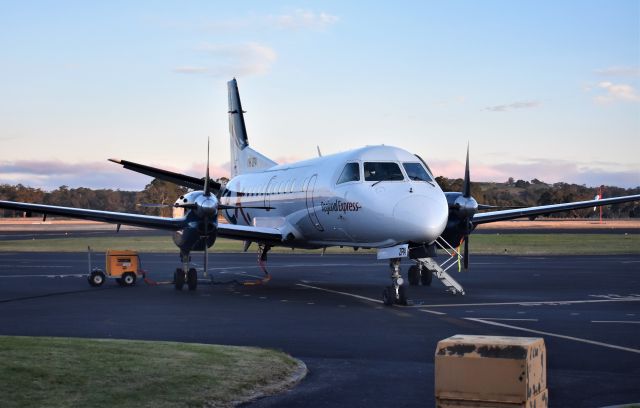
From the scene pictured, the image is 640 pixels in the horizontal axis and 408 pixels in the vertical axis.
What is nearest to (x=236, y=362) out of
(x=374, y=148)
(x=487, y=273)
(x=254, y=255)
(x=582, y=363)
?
(x=582, y=363)

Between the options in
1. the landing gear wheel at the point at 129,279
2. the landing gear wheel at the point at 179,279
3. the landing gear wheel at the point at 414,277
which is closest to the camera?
the landing gear wheel at the point at 179,279

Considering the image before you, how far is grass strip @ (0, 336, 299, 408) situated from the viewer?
10266mm

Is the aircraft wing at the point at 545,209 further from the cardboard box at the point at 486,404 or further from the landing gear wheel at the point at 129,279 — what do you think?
the cardboard box at the point at 486,404

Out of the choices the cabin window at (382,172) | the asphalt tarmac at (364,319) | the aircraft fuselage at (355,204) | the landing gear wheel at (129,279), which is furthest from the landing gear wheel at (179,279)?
the cabin window at (382,172)

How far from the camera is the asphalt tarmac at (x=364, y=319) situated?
11.6 metres

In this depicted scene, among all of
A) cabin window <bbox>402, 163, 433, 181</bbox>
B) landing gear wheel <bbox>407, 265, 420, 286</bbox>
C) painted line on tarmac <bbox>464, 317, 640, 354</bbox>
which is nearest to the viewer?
painted line on tarmac <bbox>464, 317, 640, 354</bbox>

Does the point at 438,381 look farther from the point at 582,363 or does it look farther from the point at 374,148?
the point at 374,148

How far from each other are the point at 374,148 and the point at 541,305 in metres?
6.21

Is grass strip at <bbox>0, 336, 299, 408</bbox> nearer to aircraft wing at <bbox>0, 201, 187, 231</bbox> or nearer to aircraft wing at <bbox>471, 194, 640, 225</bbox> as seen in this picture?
aircraft wing at <bbox>0, 201, 187, 231</bbox>

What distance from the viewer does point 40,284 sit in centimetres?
2881

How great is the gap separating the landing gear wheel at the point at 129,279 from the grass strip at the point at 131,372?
15.0m

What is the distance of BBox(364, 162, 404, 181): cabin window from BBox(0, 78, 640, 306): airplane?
0.10 feet

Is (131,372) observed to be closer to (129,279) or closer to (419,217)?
(419,217)

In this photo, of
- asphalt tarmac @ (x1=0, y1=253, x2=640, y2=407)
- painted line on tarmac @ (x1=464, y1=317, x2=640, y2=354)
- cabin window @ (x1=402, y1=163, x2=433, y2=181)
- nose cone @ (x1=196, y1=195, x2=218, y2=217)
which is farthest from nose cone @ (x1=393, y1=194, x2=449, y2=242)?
nose cone @ (x1=196, y1=195, x2=218, y2=217)
